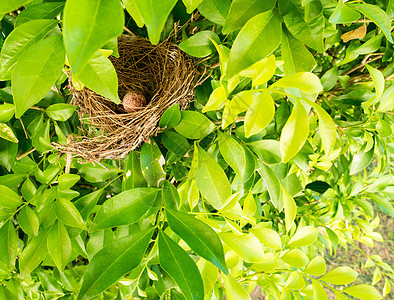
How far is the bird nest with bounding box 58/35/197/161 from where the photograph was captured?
50 centimetres

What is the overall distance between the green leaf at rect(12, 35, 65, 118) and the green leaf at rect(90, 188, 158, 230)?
0.15 m

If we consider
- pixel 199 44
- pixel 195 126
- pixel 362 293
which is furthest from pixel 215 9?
pixel 362 293

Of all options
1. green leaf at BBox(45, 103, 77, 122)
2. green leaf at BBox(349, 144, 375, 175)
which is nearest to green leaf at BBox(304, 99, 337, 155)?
green leaf at BBox(349, 144, 375, 175)

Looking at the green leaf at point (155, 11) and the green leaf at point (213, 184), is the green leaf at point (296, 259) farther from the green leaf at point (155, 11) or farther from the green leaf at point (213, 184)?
the green leaf at point (155, 11)

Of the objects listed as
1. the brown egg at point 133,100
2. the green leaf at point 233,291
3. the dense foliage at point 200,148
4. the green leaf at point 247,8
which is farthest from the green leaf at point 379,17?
the brown egg at point 133,100

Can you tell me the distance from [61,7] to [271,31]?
0.63 ft

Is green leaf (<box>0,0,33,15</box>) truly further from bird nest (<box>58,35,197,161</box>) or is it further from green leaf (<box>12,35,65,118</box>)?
bird nest (<box>58,35,197,161</box>)

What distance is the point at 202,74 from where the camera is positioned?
50 centimetres

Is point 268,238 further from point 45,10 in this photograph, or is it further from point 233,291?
point 45,10

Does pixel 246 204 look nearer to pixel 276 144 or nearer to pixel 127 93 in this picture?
pixel 276 144

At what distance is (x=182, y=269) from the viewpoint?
0.83ft

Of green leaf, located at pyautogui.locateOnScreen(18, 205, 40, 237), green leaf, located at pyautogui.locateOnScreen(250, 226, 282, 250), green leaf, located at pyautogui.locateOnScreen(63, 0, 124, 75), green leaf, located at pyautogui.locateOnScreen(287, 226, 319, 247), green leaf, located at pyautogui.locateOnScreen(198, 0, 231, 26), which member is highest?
green leaf, located at pyautogui.locateOnScreen(63, 0, 124, 75)

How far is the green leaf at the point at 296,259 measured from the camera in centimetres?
40

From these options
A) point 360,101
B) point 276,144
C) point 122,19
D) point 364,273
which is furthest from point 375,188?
point 364,273
